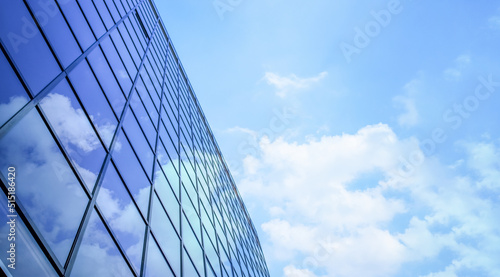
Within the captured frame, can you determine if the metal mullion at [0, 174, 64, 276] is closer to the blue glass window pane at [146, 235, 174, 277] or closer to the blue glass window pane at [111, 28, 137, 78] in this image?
the blue glass window pane at [146, 235, 174, 277]

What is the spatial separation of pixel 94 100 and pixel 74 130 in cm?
167

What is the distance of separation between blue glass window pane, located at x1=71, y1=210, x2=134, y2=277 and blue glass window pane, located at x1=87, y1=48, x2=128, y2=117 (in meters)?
3.84

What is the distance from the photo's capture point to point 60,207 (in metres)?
4.65

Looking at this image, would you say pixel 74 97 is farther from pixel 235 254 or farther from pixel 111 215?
pixel 235 254

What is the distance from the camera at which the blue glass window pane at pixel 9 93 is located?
423 cm

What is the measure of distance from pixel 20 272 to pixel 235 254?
50.0ft

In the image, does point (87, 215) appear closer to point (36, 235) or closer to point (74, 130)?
point (36, 235)

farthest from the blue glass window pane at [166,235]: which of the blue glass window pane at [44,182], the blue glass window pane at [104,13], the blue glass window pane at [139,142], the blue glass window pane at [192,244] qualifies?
the blue glass window pane at [104,13]

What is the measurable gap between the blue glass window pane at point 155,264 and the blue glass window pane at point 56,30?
172 inches

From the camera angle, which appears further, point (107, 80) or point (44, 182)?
point (107, 80)

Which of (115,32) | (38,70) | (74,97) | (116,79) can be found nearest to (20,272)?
(38,70)

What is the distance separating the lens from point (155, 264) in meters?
7.41

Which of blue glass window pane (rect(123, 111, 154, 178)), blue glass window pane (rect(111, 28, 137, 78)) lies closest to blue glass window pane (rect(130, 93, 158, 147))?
blue glass window pane (rect(123, 111, 154, 178))

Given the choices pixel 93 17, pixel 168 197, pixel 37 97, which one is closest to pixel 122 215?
pixel 37 97
